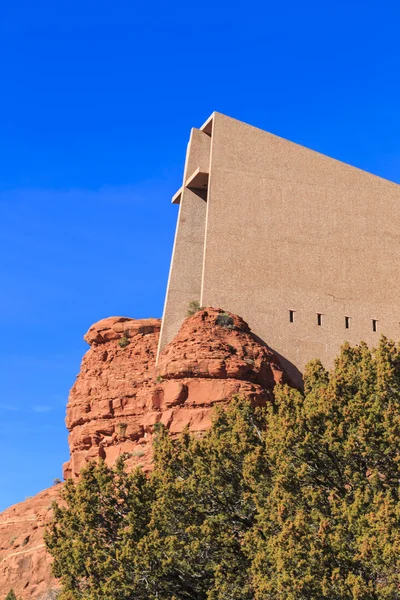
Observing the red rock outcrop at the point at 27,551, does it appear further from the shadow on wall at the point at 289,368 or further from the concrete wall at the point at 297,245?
the concrete wall at the point at 297,245

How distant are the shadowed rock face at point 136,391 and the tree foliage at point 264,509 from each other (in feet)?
14.4

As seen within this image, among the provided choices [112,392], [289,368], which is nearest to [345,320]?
[289,368]

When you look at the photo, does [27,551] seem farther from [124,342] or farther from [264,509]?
[264,509]

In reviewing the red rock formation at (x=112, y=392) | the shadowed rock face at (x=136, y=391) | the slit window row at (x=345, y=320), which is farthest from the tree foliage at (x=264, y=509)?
the slit window row at (x=345, y=320)

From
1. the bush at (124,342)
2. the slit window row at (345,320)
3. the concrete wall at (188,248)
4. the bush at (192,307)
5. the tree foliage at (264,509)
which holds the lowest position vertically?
the tree foliage at (264,509)

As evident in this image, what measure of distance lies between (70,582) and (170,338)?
11634mm

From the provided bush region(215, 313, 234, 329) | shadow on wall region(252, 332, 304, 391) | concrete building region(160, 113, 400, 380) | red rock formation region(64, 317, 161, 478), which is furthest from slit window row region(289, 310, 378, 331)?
red rock formation region(64, 317, 161, 478)

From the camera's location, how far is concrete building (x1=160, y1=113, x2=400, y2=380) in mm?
31672

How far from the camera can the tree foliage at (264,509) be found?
17.2 metres

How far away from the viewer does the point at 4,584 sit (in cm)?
3080

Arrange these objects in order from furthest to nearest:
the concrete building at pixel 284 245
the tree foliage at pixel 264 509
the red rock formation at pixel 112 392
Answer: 1. the concrete building at pixel 284 245
2. the red rock formation at pixel 112 392
3. the tree foliage at pixel 264 509

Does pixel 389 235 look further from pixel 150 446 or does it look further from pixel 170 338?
pixel 150 446

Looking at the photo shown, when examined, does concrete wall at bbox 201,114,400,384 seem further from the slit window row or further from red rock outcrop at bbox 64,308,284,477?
red rock outcrop at bbox 64,308,284,477

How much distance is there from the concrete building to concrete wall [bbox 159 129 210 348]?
1.6 inches
